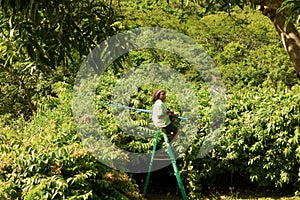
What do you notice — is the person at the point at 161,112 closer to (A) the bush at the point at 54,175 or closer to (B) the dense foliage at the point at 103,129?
(B) the dense foliage at the point at 103,129

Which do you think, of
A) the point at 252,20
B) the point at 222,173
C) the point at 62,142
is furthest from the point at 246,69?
the point at 62,142

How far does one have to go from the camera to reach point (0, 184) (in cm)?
345

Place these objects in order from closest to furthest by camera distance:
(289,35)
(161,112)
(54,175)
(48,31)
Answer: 1. (48,31)
2. (289,35)
3. (54,175)
4. (161,112)

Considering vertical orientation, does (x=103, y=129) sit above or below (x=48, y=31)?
below

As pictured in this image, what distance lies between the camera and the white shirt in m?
5.37

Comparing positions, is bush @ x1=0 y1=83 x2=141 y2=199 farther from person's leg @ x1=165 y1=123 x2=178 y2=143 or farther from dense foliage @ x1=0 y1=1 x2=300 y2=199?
person's leg @ x1=165 y1=123 x2=178 y2=143

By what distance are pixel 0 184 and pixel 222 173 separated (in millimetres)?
3607

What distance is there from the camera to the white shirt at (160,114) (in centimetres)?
537

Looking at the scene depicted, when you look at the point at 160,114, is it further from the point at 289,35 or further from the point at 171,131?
the point at 289,35

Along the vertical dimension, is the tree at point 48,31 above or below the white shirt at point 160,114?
above

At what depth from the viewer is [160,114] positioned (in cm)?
541

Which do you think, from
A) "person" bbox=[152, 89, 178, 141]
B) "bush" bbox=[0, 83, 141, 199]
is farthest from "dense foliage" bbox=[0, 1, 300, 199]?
"person" bbox=[152, 89, 178, 141]

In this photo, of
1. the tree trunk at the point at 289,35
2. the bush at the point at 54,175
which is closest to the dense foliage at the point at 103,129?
the bush at the point at 54,175

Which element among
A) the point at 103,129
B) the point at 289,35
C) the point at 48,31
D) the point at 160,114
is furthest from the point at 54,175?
the point at 103,129
